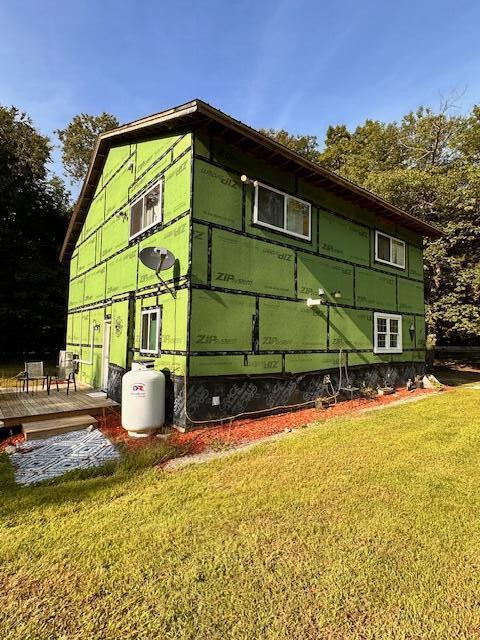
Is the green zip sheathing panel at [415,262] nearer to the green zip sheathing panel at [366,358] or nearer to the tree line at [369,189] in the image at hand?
the green zip sheathing panel at [366,358]

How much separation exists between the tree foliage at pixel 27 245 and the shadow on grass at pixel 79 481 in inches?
762

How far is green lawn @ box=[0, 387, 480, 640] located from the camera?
7.64ft

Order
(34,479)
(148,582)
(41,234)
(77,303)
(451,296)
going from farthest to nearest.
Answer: (41,234)
(451,296)
(77,303)
(34,479)
(148,582)

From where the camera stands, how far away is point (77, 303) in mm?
14961

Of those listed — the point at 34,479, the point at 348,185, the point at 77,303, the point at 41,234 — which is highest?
the point at 41,234

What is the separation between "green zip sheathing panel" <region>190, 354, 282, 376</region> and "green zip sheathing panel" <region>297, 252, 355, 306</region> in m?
2.03

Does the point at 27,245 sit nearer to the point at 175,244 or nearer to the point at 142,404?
the point at 175,244

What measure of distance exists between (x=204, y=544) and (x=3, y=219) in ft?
85.1

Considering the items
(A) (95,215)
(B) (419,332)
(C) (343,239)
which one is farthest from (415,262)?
(A) (95,215)

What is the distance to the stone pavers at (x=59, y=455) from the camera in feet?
16.4

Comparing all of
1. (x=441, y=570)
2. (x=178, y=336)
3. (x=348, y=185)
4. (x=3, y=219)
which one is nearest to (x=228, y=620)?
(x=441, y=570)

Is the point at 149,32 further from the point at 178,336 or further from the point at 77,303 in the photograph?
the point at 77,303

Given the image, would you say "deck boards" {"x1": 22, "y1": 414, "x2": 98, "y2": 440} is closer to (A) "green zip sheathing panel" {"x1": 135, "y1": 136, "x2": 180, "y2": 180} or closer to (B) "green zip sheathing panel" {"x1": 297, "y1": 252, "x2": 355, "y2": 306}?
(B) "green zip sheathing panel" {"x1": 297, "y1": 252, "x2": 355, "y2": 306}

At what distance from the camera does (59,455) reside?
223 inches
